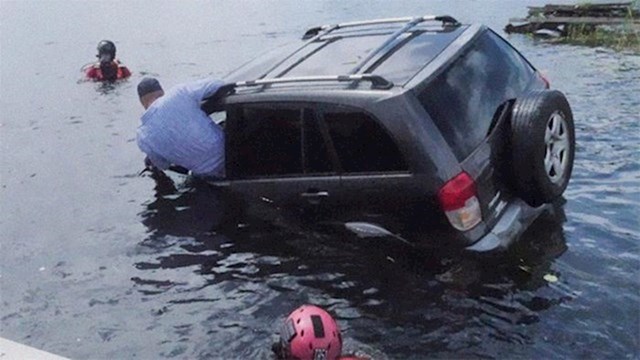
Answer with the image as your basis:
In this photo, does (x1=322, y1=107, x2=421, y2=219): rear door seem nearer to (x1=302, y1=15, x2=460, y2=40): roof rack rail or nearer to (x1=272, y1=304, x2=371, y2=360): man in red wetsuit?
(x1=272, y1=304, x2=371, y2=360): man in red wetsuit

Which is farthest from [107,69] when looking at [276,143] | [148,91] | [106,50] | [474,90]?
[474,90]

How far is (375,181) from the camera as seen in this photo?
243 inches

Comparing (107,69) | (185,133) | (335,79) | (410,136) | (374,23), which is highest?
(374,23)

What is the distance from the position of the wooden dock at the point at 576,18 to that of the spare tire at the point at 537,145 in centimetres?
1558

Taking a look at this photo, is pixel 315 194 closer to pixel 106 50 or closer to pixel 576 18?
pixel 106 50

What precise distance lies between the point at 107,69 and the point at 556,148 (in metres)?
14.8

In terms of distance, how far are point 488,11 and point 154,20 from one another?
20457mm

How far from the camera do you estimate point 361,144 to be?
246 inches

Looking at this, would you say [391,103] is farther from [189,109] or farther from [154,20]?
[154,20]

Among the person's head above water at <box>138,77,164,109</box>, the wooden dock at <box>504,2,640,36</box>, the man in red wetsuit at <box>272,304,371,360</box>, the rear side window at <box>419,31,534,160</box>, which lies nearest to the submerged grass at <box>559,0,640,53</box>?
the wooden dock at <box>504,2,640,36</box>

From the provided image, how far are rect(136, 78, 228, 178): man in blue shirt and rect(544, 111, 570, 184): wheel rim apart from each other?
320 centimetres

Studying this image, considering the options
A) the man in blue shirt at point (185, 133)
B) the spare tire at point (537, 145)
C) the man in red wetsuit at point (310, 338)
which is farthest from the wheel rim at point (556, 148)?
the man in blue shirt at point (185, 133)

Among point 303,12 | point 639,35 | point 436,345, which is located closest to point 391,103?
point 436,345

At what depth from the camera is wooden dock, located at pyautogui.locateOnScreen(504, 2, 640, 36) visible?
21156mm
